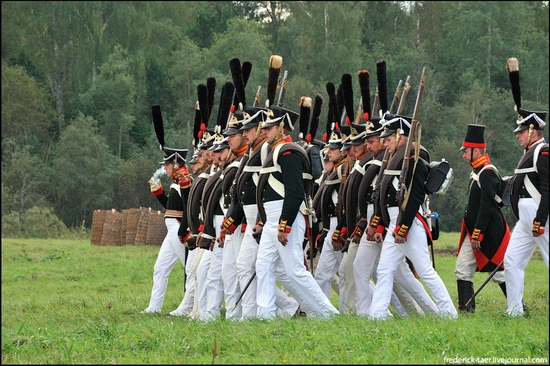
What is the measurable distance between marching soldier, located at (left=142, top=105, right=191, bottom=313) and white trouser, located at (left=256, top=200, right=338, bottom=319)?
2958mm

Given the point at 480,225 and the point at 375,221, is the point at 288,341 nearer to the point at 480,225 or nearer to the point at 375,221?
the point at 375,221

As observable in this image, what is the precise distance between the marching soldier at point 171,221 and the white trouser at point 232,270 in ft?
5.87

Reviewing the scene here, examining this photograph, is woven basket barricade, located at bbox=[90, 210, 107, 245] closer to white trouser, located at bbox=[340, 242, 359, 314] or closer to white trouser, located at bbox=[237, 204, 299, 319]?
white trouser, located at bbox=[340, 242, 359, 314]

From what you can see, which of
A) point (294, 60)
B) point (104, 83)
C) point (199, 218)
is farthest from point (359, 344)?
point (294, 60)

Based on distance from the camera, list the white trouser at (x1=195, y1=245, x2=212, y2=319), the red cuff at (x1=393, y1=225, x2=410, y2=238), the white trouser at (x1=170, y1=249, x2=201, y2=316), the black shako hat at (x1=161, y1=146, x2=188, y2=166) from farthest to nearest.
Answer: the black shako hat at (x1=161, y1=146, x2=188, y2=166)
the white trouser at (x1=170, y1=249, x2=201, y2=316)
the white trouser at (x1=195, y1=245, x2=212, y2=319)
the red cuff at (x1=393, y1=225, x2=410, y2=238)

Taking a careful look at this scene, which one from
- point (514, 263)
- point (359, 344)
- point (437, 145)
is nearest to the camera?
point (359, 344)

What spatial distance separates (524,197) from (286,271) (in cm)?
245

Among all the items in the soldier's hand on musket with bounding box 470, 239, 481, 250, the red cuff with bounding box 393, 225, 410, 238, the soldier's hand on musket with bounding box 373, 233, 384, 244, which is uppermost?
the red cuff with bounding box 393, 225, 410, 238

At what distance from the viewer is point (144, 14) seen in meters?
8.47

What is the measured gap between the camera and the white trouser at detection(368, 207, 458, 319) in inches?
353

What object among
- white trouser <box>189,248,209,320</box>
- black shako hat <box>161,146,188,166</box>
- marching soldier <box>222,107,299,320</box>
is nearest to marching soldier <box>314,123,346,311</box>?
marching soldier <box>222,107,299,320</box>

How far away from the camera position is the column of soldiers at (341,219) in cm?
917

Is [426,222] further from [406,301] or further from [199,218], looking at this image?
[199,218]

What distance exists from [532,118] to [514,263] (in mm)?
1458
